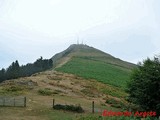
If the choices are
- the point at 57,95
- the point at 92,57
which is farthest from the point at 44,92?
the point at 92,57

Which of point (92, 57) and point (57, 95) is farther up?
point (92, 57)

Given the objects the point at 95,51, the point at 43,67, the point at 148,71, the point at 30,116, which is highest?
the point at 95,51

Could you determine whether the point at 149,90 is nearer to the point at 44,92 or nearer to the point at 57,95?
the point at 57,95

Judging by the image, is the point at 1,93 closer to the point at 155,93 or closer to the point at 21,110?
the point at 21,110

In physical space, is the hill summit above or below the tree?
above

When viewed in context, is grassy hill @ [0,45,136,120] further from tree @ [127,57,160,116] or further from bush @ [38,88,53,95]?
tree @ [127,57,160,116]

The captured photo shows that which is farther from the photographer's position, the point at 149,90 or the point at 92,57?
the point at 92,57

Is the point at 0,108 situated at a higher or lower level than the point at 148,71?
lower

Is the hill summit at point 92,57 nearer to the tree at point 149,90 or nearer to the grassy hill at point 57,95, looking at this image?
the grassy hill at point 57,95

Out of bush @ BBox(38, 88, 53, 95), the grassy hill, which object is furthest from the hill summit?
bush @ BBox(38, 88, 53, 95)

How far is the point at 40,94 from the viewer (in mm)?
50250

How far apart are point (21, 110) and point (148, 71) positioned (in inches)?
488

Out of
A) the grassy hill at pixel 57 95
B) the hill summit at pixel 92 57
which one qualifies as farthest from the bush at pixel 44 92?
the hill summit at pixel 92 57

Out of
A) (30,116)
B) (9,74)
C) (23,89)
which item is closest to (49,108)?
(30,116)
